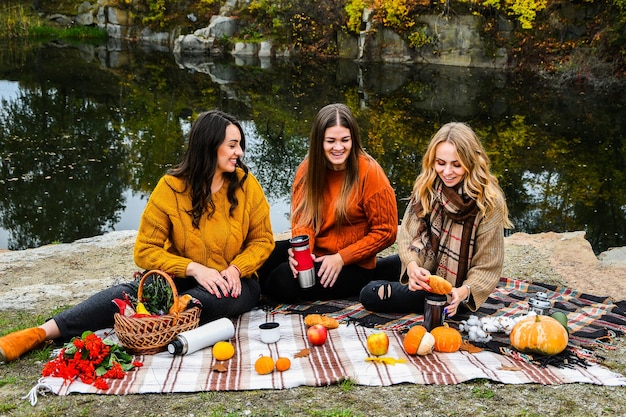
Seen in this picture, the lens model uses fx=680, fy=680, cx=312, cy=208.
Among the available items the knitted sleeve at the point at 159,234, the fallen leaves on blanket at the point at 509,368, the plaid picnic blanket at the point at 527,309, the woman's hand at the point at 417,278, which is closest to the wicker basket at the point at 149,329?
the knitted sleeve at the point at 159,234

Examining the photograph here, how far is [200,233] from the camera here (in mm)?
4215

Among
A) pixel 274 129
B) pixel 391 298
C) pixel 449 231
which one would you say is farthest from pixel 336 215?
pixel 274 129

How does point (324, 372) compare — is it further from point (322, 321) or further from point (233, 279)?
point (233, 279)

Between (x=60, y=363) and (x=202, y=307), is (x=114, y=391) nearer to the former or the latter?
(x=60, y=363)

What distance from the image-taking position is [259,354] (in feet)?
12.1

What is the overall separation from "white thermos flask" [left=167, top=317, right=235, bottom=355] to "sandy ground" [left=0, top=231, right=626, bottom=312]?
5.32 feet

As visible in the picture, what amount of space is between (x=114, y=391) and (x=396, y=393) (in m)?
1.34

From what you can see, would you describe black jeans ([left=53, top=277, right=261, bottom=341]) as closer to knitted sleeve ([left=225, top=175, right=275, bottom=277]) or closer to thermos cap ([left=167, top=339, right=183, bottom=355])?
knitted sleeve ([left=225, top=175, right=275, bottom=277])

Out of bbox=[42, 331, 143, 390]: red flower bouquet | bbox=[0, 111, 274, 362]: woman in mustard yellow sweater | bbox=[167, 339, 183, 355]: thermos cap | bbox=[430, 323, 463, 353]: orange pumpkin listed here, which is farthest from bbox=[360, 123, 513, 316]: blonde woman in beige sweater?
bbox=[42, 331, 143, 390]: red flower bouquet

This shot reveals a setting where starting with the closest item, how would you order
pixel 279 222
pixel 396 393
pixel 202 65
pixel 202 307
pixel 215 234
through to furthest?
pixel 396 393 < pixel 202 307 < pixel 215 234 < pixel 279 222 < pixel 202 65

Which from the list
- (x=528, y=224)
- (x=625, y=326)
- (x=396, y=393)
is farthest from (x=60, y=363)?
(x=528, y=224)

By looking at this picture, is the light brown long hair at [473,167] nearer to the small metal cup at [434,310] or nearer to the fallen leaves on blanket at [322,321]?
the small metal cup at [434,310]

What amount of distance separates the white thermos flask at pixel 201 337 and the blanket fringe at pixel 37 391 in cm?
63

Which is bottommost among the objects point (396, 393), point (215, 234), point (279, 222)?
point (279, 222)
